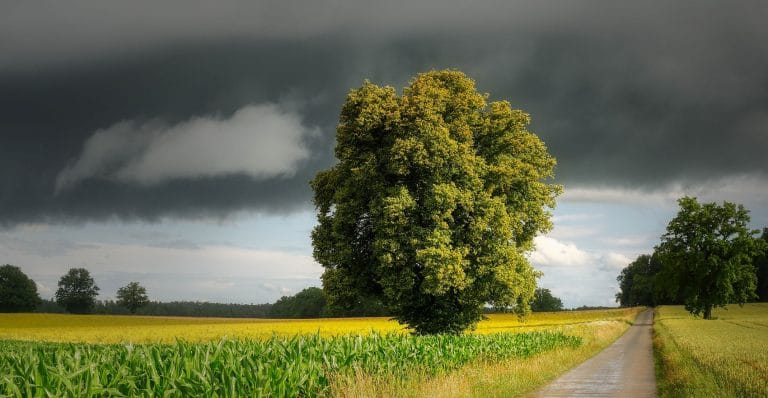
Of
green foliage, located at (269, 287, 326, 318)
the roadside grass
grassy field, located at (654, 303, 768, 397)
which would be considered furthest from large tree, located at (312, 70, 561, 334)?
green foliage, located at (269, 287, 326, 318)

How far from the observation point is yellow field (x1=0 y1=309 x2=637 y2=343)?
52500mm

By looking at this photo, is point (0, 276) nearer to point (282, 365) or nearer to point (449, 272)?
point (449, 272)

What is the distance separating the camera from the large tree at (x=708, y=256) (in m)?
90.7

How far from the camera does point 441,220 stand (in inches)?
1238

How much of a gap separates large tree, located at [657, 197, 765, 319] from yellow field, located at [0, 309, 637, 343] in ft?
75.7

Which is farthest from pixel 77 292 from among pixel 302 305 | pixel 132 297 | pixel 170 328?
pixel 170 328

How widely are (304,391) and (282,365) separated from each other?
2.53 feet

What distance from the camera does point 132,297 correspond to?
163 metres

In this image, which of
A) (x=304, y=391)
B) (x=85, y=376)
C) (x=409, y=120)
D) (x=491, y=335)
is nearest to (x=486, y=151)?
(x=409, y=120)

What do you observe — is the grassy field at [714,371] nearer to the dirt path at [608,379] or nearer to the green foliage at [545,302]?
the dirt path at [608,379]

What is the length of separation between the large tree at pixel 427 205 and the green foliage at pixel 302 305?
102m

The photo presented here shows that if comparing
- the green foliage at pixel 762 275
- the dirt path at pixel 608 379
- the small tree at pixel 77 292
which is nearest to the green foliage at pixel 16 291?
the small tree at pixel 77 292

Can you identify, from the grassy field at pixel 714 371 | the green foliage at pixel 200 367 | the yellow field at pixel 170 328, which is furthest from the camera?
the yellow field at pixel 170 328

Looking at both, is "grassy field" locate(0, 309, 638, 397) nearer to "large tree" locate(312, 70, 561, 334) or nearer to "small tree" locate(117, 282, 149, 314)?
"large tree" locate(312, 70, 561, 334)
